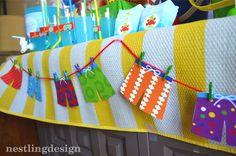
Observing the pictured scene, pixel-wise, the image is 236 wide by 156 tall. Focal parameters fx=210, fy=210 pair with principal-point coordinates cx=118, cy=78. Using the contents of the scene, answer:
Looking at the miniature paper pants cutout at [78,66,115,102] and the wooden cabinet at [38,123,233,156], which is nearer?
the wooden cabinet at [38,123,233,156]

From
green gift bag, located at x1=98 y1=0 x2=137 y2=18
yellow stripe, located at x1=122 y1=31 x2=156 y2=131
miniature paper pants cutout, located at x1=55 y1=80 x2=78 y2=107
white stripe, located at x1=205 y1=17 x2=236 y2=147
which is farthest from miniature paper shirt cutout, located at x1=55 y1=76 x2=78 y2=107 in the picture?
white stripe, located at x1=205 y1=17 x2=236 y2=147

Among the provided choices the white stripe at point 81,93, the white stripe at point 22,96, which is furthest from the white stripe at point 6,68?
the white stripe at point 81,93

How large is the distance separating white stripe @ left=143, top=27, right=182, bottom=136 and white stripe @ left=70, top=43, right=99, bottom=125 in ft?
0.80

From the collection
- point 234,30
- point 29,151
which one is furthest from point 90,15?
point 29,151

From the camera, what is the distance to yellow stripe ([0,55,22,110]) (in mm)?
973

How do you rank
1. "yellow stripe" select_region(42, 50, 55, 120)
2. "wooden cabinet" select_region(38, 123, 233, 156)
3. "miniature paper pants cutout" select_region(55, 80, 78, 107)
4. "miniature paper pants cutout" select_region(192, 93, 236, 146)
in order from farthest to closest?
"yellow stripe" select_region(42, 50, 55, 120) < "miniature paper pants cutout" select_region(55, 80, 78, 107) < "wooden cabinet" select_region(38, 123, 233, 156) < "miniature paper pants cutout" select_region(192, 93, 236, 146)

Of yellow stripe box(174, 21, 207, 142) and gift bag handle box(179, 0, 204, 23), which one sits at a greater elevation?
A: gift bag handle box(179, 0, 204, 23)

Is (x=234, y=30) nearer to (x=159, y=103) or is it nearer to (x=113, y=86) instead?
(x=159, y=103)

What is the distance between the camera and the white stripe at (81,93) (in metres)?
0.68

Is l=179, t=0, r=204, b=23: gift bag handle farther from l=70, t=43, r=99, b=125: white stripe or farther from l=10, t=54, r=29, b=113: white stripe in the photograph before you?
l=10, t=54, r=29, b=113: white stripe

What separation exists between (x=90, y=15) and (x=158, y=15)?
33 cm

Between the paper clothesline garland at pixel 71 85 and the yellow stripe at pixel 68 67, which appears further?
the yellow stripe at pixel 68 67

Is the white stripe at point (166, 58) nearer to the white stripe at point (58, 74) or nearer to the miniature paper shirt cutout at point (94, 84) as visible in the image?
the miniature paper shirt cutout at point (94, 84)

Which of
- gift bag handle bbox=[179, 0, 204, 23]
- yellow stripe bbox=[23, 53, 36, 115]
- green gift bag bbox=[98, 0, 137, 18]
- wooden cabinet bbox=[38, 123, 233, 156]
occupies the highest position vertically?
green gift bag bbox=[98, 0, 137, 18]
